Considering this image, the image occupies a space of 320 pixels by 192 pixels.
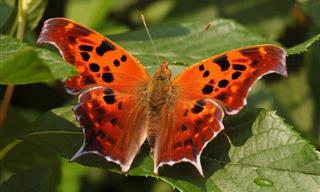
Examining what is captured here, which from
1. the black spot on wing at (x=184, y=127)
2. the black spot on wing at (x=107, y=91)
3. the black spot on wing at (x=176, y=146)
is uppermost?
the black spot on wing at (x=107, y=91)

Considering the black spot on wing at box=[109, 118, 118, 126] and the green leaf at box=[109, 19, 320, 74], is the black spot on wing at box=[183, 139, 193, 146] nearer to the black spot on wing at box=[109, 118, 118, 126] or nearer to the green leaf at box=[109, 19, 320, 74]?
the black spot on wing at box=[109, 118, 118, 126]

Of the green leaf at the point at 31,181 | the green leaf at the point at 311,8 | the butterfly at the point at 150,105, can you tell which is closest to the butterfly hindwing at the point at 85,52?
the butterfly at the point at 150,105

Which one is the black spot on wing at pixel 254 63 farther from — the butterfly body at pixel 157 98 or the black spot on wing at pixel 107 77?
the black spot on wing at pixel 107 77

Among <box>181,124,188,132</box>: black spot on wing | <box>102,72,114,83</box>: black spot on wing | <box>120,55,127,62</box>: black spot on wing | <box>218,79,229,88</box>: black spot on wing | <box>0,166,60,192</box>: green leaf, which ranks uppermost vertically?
<box>120,55,127,62</box>: black spot on wing

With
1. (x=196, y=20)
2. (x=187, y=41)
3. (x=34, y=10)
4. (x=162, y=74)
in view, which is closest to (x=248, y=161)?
(x=162, y=74)

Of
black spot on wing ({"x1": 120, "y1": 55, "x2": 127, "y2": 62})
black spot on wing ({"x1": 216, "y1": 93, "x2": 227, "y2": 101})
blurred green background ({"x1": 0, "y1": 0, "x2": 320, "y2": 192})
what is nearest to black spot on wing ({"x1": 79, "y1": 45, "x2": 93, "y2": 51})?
black spot on wing ({"x1": 120, "y1": 55, "x2": 127, "y2": 62})

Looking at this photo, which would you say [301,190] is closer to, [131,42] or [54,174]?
[131,42]

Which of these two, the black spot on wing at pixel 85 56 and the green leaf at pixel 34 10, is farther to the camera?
the green leaf at pixel 34 10
